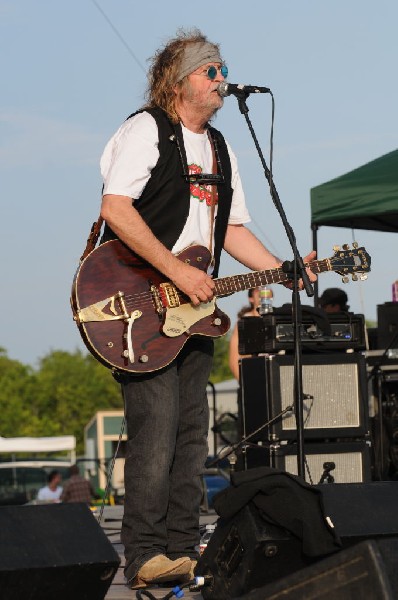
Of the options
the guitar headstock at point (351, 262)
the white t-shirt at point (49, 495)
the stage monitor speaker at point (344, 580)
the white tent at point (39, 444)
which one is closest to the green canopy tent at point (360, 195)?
the guitar headstock at point (351, 262)

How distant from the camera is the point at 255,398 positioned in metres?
7.19

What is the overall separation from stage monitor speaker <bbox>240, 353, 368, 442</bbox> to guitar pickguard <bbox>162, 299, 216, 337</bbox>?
7.62 ft

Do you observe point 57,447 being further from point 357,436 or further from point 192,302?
point 192,302

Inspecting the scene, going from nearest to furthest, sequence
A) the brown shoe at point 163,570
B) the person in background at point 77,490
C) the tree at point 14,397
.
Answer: the brown shoe at point 163,570, the person in background at point 77,490, the tree at point 14,397

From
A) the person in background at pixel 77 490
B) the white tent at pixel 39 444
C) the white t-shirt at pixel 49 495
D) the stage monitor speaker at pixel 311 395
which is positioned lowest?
the white t-shirt at pixel 49 495

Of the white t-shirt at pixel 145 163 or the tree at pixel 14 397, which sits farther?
the tree at pixel 14 397

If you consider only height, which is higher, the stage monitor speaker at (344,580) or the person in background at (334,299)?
the person in background at (334,299)

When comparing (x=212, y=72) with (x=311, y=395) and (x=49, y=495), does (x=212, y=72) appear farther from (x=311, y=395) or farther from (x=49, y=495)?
(x=49, y=495)

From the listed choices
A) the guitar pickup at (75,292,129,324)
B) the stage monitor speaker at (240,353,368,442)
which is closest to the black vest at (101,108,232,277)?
the guitar pickup at (75,292,129,324)

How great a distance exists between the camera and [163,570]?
4.45m

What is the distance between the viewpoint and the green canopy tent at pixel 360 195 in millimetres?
9203

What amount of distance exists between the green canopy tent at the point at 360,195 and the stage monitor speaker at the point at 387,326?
2.57 ft

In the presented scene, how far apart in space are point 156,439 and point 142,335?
0.42 meters

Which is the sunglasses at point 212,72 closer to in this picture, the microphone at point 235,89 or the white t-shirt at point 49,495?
the microphone at point 235,89
